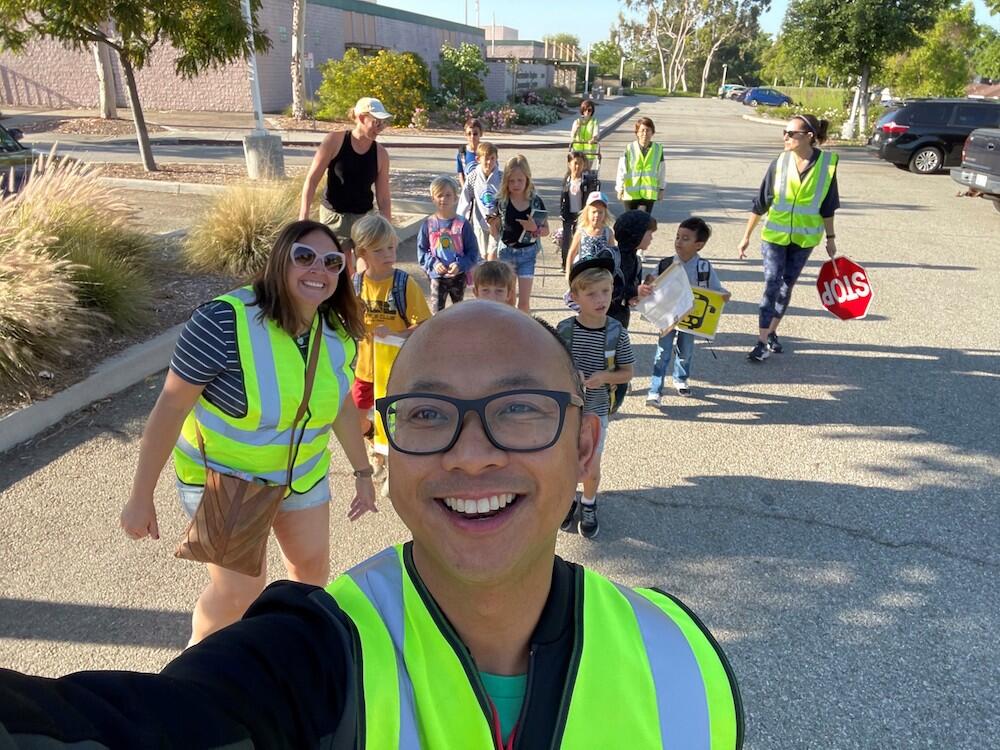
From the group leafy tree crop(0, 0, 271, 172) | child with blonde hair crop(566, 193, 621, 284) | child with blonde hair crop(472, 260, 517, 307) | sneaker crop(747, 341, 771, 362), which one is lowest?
sneaker crop(747, 341, 771, 362)

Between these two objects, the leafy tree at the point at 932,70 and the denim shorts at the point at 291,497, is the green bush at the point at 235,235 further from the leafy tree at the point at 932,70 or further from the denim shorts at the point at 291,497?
the leafy tree at the point at 932,70

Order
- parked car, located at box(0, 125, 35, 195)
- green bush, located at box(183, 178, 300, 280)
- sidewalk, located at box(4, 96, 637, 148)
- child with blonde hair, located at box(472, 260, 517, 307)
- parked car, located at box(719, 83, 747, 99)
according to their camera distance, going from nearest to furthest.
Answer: child with blonde hair, located at box(472, 260, 517, 307), green bush, located at box(183, 178, 300, 280), parked car, located at box(0, 125, 35, 195), sidewalk, located at box(4, 96, 637, 148), parked car, located at box(719, 83, 747, 99)

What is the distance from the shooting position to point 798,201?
5.34 meters

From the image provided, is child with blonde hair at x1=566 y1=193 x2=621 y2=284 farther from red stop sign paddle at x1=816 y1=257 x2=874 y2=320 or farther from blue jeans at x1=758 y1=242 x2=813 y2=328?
red stop sign paddle at x1=816 y1=257 x2=874 y2=320

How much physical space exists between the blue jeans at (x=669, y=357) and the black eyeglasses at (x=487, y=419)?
397 cm

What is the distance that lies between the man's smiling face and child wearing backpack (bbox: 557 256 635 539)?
7.25 ft

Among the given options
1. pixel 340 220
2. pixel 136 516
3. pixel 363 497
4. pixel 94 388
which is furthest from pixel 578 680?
pixel 340 220

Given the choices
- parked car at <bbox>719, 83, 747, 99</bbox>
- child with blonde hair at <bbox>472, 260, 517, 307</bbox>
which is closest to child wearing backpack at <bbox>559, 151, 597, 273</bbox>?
child with blonde hair at <bbox>472, 260, 517, 307</bbox>

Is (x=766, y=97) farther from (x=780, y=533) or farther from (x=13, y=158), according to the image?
(x=780, y=533)

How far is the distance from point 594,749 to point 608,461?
3.32 metres

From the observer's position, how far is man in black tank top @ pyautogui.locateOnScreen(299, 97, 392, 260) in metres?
5.20

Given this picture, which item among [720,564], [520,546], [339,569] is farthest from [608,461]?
[520,546]

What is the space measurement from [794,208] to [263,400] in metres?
4.77

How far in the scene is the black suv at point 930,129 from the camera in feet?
53.5
